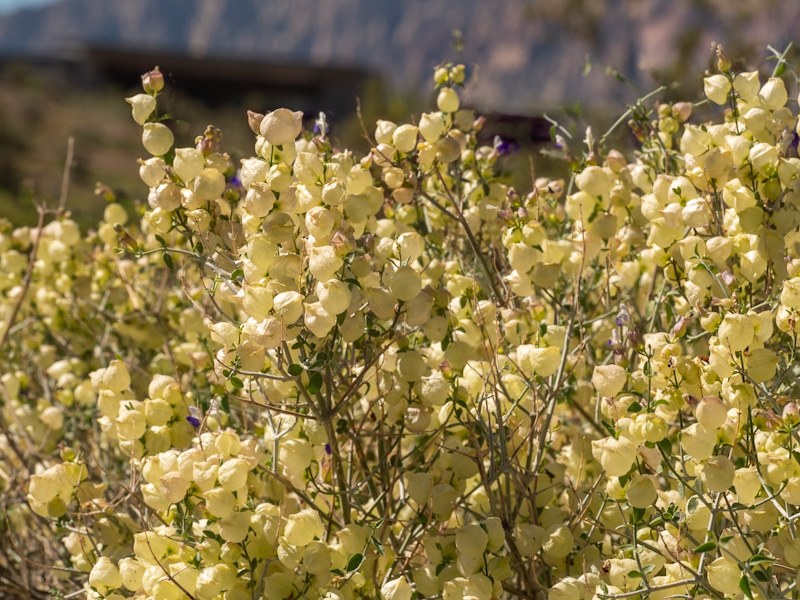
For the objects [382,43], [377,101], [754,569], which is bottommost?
[754,569]

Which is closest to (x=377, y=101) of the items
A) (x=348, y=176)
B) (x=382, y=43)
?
(x=348, y=176)

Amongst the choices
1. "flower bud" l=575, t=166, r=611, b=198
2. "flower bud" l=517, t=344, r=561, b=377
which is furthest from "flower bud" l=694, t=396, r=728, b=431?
"flower bud" l=575, t=166, r=611, b=198

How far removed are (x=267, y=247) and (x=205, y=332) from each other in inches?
37.3

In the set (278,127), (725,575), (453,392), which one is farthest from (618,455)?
(278,127)

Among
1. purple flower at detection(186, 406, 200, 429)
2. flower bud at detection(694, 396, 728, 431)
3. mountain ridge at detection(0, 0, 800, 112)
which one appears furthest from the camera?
mountain ridge at detection(0, 0, 800, 112)

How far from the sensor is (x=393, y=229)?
1.68 metres

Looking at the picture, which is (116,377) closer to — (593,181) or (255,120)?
(255,120)

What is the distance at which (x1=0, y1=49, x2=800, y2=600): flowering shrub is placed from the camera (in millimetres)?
1075

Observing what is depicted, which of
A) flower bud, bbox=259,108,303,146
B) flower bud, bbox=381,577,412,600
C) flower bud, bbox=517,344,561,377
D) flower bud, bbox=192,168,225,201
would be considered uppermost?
flower bud, bbox=192,168,225,201

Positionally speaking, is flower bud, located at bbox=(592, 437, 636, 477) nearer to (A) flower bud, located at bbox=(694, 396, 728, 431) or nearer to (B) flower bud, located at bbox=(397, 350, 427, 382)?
(A) flower bud, located at bbox=(694, 396, 728, 431)

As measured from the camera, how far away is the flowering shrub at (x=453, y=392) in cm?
108

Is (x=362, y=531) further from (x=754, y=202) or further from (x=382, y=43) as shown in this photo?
(x=382, y=43)

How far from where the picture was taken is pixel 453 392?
4.35 ft

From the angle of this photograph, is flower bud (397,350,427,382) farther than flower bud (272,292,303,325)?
Yes
